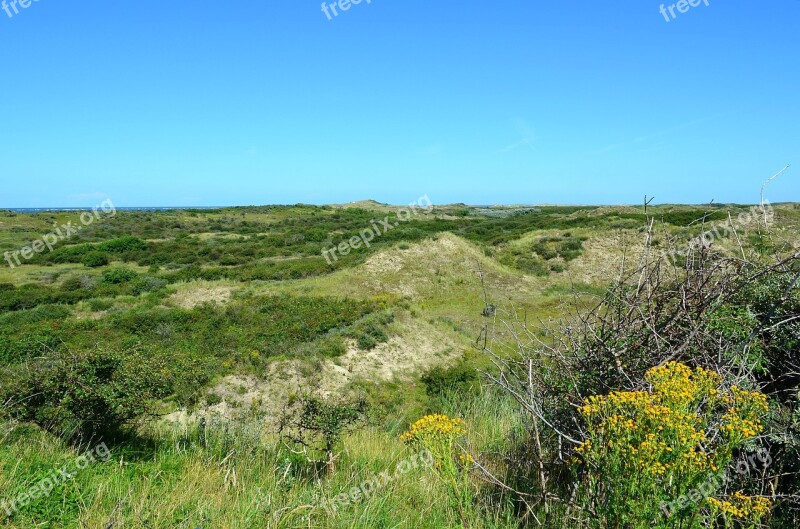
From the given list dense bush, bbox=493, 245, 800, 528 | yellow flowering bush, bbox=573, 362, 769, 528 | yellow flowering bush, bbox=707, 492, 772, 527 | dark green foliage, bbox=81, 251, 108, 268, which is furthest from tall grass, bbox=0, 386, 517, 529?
dark green foliage, bbox=81, 251, 108, 268

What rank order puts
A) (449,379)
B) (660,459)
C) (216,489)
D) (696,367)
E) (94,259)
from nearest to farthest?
(660,459), (696,367), (216,489), (449,379), (94,259)

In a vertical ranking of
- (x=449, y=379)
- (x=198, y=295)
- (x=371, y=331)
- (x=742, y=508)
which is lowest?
(x=449, y=379)

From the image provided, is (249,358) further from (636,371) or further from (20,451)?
(636,371)

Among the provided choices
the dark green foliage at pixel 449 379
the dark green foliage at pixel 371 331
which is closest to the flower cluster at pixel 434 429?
the dark green foliage at pixel 449 379

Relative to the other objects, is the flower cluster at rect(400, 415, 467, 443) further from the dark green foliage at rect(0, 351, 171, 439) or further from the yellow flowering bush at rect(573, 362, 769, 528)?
the dark green foliage at rect(0, 351, 171, 439)

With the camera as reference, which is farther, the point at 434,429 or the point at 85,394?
the point at 85,394

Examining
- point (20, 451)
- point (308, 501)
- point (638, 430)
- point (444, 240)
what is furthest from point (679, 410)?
point (444, 240)

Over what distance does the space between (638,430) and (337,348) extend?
12.6 metres

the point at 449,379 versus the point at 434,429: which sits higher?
the point at 434,429

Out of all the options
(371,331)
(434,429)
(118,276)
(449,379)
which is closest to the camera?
(434,429)

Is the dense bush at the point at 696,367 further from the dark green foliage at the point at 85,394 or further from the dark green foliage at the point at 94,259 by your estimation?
the dark green foliage at the point at 94,259

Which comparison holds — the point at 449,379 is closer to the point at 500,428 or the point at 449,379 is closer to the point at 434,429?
the point at 500,428

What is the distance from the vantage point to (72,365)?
5.84 meters

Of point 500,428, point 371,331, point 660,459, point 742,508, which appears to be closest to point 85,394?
point 500,428
